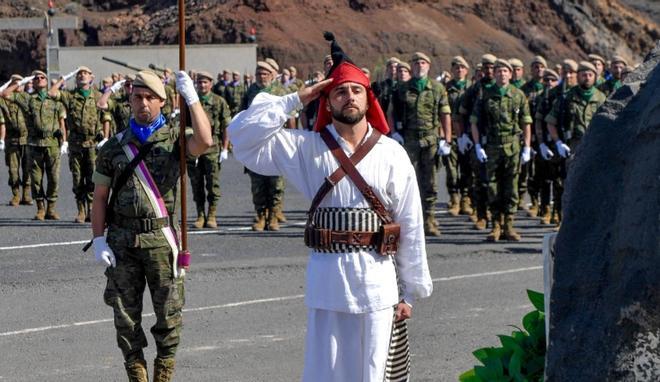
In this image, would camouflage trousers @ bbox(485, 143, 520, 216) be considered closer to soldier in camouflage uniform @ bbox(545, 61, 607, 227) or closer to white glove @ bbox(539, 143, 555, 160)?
soldier in camouflage uniform @ bbox(545, 61, 607, 227)

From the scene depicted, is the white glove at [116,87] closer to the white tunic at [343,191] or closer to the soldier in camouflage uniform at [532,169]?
the soldier in camouflage uniform at [532,169]

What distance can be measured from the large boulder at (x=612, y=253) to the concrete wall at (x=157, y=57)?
143ft

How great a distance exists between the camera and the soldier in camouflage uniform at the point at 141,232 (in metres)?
7.86

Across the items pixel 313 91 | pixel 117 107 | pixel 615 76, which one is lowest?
pixel 313 91

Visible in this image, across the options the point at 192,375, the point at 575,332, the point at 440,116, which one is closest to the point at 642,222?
the point at 575,332

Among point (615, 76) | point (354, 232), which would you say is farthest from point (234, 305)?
point (615, 76)

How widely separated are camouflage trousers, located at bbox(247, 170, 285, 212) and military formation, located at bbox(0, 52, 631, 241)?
12 mm

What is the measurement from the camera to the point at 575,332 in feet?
15.1

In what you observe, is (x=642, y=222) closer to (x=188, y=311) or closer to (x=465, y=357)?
(x=465, y=357)

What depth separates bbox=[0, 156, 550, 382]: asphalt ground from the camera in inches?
363

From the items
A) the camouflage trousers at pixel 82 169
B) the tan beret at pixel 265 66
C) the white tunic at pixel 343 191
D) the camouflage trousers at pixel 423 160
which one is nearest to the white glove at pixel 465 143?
the camouflage trousers at pixel 423 160

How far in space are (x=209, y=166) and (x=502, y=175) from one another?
3.75m

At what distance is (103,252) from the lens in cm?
776

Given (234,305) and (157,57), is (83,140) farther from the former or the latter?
(157,57)
